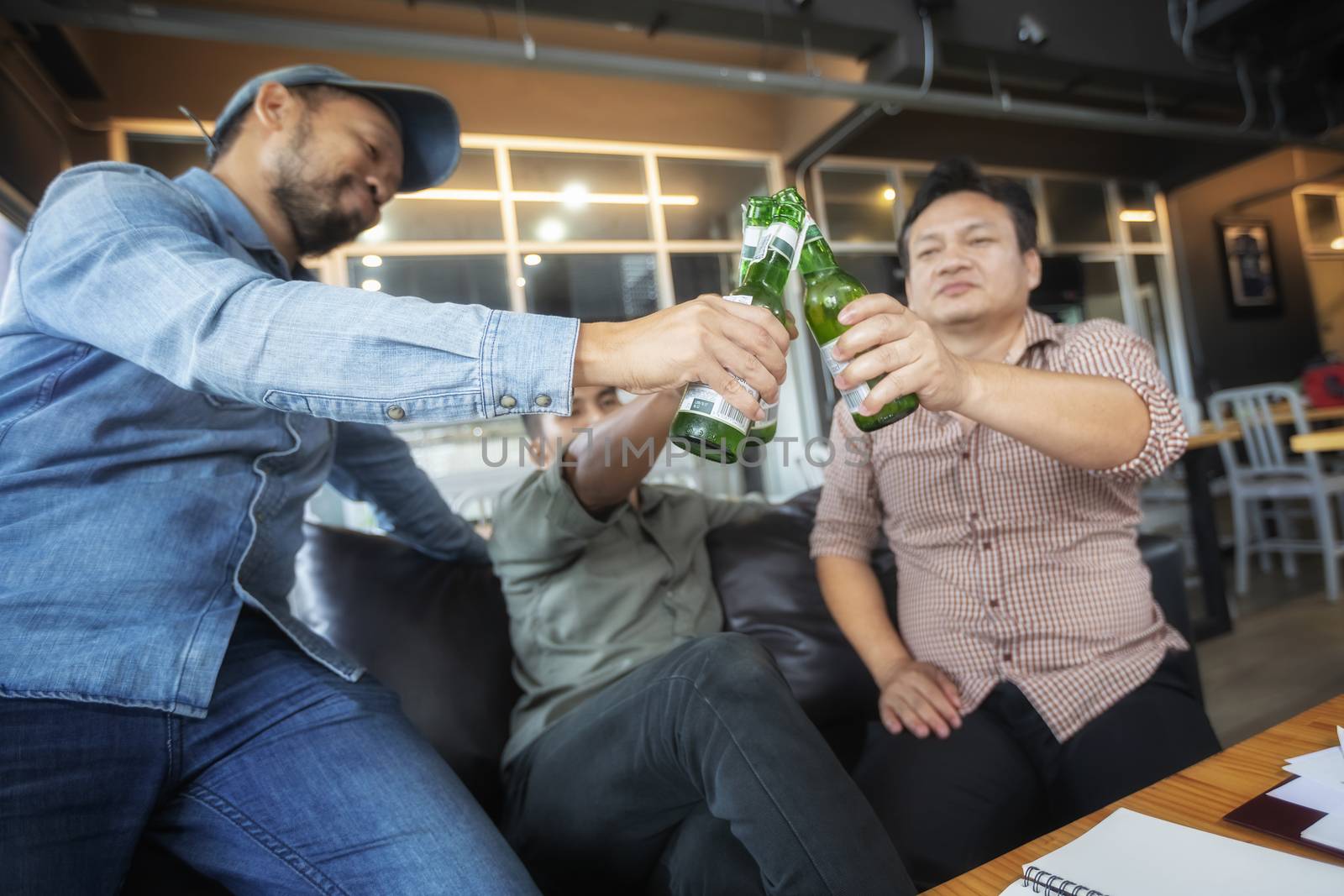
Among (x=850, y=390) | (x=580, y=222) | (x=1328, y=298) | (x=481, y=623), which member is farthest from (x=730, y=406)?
(x=1328, y=298)

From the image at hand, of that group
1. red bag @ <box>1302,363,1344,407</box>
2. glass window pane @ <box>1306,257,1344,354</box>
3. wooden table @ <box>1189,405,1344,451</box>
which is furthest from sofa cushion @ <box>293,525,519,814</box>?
glass window pane @ <box>1306,257,1344,354</box>

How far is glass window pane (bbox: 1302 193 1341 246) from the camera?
808cm

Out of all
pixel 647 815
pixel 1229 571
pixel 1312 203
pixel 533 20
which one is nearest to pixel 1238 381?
pixel 1312 203

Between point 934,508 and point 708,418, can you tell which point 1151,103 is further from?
point 708,418

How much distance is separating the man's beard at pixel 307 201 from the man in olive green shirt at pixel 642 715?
1.76 feet

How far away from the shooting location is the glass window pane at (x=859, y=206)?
20.3ft

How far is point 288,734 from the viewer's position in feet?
2.99

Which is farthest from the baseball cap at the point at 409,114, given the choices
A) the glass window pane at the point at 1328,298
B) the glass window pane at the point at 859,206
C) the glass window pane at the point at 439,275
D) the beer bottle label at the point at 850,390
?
the glass window pane at the point at 1328,298

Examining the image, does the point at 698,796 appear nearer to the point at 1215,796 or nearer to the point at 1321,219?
the point at 1215,796

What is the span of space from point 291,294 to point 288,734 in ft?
1.88

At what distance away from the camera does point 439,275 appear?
16.9 feet

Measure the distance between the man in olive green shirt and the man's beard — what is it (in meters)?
0.54

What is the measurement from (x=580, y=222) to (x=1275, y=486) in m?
4.82

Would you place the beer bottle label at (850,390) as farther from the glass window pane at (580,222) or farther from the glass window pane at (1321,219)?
the glass window pane at (1321,219)
